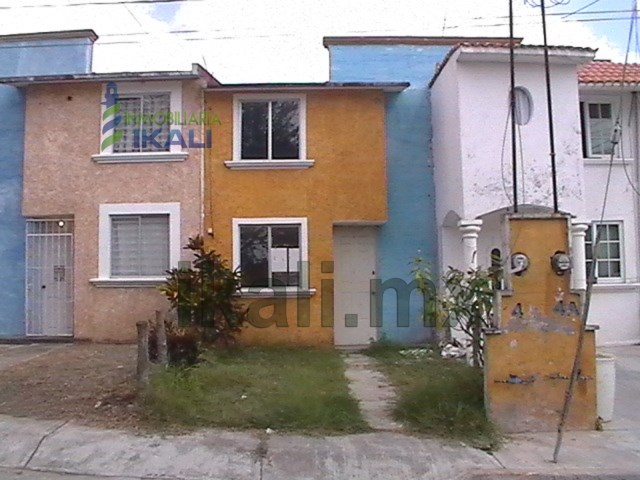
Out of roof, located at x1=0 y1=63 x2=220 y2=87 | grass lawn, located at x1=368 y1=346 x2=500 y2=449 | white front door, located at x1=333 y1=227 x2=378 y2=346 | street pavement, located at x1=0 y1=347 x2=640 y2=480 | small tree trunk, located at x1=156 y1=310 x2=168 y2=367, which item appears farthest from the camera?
white front door, located at x1=333 y1=227 x2=378 y2=346

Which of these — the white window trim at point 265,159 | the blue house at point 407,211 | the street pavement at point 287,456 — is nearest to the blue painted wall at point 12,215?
the white window trim at point 265,159

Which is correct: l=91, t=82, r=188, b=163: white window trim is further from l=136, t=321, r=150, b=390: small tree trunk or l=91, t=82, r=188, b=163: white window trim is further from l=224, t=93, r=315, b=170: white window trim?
l=136, t=321, r=150, b=390: small tree trunk

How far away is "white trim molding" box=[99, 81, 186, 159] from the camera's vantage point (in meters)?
13.0

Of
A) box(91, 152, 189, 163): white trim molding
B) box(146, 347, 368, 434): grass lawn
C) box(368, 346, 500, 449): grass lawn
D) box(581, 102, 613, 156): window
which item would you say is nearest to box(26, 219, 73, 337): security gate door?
box(91, 152, 189, 163): white trim molding

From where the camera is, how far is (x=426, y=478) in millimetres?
5992

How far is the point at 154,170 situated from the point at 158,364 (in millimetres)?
5053

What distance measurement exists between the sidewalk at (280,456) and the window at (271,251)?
6032mm

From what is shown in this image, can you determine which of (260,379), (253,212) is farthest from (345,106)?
(260,379)

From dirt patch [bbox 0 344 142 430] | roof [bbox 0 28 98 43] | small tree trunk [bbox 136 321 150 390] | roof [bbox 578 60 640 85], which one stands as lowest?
dirt patch [bbox 0 344 142 430]

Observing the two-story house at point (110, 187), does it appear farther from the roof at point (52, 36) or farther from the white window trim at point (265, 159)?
the roof at point (52, 36)

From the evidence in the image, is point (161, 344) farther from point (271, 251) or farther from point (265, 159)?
point (265, 159)

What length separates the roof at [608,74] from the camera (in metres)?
13.6

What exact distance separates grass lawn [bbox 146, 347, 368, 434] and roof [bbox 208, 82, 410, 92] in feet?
18.0

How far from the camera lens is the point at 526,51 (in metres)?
11.7
